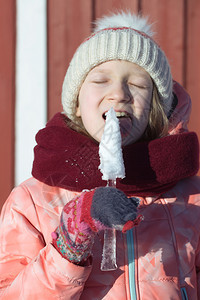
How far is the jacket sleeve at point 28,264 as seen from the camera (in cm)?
150

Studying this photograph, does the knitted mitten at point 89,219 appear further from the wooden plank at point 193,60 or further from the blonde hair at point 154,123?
the wooden plank at point 193,60

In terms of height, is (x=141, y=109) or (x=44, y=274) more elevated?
(x=141, y=109)

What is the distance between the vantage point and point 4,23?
3125 mm

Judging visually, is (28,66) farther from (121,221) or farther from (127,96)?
(121,221)

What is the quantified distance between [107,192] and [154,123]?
65 centimetres

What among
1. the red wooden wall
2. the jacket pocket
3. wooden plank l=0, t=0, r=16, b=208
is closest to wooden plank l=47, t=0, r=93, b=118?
the red wooden wall

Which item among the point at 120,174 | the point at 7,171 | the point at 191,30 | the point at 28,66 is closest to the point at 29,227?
the point at 120,174

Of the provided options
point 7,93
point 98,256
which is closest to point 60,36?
point 7,93

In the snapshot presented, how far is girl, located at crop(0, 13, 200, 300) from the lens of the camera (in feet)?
4.96

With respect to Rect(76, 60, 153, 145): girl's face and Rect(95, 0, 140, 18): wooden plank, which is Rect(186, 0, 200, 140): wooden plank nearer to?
Rect(95, 0, 140, 18): wooden plank

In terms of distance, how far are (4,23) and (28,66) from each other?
313 mm

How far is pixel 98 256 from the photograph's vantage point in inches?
64.8

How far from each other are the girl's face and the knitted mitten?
0.39 meters

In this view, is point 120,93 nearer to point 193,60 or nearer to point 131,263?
point 131,263
